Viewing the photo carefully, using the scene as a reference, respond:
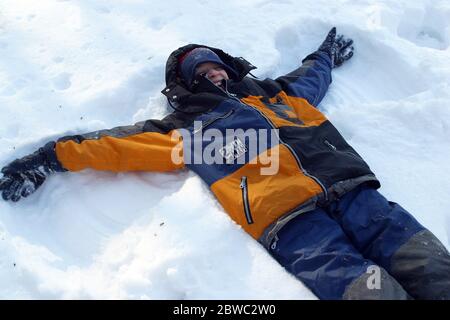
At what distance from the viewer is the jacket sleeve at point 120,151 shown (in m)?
2.68

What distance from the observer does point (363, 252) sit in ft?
8.16

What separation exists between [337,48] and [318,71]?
1.73 ft

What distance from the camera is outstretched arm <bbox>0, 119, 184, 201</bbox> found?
266 cm

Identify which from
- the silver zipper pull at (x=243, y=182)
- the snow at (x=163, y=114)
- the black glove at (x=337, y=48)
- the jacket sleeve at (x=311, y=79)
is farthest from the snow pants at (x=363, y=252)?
the black glove at (x=337, y=48)

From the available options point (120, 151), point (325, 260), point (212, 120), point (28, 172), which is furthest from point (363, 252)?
point (28, 172)

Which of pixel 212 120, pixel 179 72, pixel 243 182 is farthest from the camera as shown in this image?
pixel 179 72

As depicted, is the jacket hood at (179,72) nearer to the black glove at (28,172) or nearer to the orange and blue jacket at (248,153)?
the orange and blue jacket at (248,153)

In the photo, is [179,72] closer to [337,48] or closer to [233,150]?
[233,150]

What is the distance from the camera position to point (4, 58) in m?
3.47

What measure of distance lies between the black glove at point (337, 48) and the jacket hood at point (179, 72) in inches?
35.3

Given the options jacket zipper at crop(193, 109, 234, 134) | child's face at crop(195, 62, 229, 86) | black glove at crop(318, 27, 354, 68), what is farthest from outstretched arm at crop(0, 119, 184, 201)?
black glove at crop(318, 27, 354, 68)

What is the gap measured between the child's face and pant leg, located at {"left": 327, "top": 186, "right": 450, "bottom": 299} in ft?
3.87
